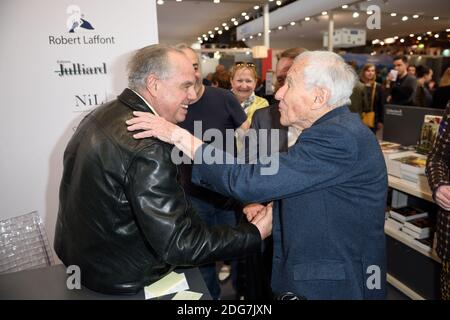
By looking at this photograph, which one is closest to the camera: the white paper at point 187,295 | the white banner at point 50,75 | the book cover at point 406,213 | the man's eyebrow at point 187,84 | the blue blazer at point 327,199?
the blue blazer at point 327,199

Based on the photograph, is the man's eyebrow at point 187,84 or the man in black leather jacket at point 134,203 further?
the man's eyebrow at point 187,84

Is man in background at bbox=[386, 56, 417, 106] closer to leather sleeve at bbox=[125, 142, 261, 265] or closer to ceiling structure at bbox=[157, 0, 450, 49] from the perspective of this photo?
ceiling structure at bbox=[157, 0, 450, 49]

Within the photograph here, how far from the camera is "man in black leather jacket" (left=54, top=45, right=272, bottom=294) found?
115 cm

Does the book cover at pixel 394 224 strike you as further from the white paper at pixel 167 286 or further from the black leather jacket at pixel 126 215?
the white paper at pixel 167 286

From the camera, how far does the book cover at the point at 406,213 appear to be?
8.61 ft

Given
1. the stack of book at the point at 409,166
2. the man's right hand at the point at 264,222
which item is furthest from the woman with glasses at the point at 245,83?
the man's right hand at the point at 264,222

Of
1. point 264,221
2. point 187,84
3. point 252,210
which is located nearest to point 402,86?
point 252,210

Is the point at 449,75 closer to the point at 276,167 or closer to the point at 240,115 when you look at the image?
the point at 240,115

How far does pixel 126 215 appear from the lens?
1.24m

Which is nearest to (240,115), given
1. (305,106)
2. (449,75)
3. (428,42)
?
(305,106)

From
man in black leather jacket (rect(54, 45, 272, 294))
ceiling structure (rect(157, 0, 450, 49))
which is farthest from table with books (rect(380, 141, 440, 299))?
ceiling structure (rect(157, 0, 450, 49))

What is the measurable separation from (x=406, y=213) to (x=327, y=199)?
1788mm

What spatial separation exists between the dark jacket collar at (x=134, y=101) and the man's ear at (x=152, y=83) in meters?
0.06

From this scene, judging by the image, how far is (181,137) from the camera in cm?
121
